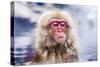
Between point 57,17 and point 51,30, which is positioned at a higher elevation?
point 57,17

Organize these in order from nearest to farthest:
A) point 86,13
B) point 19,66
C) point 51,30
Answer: point 19,66
point 51,30
point 86,13

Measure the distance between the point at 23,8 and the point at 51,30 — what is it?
1.31ft

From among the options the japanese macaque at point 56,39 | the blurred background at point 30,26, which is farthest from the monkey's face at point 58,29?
the blurred background at point 30,26

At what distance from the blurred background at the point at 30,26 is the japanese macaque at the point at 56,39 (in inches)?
2.3

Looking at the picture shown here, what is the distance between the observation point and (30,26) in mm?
2062

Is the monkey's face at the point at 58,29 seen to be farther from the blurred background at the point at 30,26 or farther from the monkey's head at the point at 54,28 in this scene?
the blurred background at the point at 30,26

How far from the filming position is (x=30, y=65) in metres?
2.06

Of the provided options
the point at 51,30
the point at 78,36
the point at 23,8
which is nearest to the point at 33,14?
the point at 23,8

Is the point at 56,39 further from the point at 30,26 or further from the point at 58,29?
the point at 30,26

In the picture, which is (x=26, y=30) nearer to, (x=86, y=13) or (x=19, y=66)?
(x=19, y=66)

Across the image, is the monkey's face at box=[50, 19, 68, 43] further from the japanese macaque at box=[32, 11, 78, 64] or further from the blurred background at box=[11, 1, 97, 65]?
the blurred background at box=[11, 1, 97, 65]

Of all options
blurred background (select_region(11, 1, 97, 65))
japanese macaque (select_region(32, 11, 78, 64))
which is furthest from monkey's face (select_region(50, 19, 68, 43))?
blurred background (select_region(11, 1, 97, 65))

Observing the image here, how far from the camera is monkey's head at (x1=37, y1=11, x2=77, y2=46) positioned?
2.12 metres

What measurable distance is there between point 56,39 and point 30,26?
1.12ft
